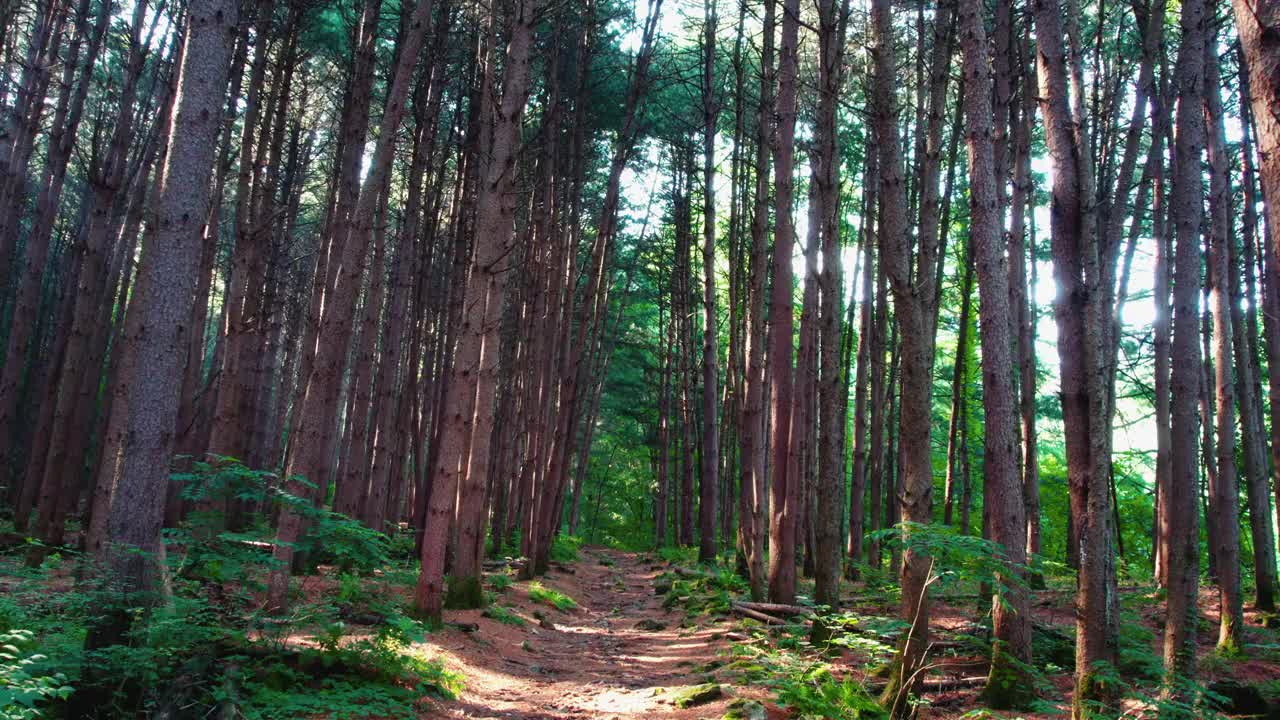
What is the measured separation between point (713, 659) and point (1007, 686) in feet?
9.23

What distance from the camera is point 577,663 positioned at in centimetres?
875

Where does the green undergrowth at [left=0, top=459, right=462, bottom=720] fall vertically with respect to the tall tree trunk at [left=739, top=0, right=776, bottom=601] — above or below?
below

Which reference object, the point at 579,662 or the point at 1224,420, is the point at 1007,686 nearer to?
the point at 579,662

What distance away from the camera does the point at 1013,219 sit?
950cm

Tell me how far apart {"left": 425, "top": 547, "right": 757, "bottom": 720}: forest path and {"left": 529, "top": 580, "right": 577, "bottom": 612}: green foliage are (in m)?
0.13

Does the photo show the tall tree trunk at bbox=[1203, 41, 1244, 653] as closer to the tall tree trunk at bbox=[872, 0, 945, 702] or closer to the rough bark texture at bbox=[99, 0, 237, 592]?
the tall tree trunk at bbox=[872, 0, 945, 702]

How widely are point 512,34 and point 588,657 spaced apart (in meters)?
7.66

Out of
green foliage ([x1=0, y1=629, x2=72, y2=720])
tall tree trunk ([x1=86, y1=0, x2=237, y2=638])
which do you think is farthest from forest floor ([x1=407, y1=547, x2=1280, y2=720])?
green foliage ([x1=0, y1=629, x2=72, y2=720])

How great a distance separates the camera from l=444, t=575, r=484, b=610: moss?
9922 mm

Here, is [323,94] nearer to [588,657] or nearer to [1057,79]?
[588,657]

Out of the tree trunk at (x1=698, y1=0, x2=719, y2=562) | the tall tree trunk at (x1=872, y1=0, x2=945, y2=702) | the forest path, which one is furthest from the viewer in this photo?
the tree trunk at (x1=698, y1=0, x2=719, y2=562)

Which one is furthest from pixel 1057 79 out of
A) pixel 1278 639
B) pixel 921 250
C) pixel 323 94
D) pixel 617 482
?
pixel 617 482

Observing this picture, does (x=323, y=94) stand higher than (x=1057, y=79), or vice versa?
(x=323, y=94)

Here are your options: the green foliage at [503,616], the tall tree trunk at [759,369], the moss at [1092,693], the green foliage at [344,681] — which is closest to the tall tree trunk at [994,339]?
the moss at [1092,693]
